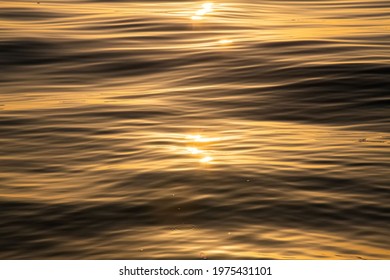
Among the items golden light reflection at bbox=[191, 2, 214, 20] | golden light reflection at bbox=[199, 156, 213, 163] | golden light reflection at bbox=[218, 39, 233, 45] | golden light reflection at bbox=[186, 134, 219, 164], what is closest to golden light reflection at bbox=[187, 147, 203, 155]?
golden light reflection at bbox=[186, 134, 219, 164]

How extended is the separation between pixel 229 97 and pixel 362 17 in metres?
5.39

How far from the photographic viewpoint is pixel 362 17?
16.3 meters

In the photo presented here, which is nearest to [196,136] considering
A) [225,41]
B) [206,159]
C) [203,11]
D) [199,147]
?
[199,147]

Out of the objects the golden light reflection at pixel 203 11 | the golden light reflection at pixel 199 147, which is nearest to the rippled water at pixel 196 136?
the golden light reflection at pixel 199 147

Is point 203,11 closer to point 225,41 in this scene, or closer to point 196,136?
point 225,41

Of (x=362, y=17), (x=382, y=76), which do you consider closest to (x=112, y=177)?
(x=382, y=76)

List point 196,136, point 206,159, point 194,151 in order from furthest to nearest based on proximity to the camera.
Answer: point 196,136 → point 194,151 → point 206,159

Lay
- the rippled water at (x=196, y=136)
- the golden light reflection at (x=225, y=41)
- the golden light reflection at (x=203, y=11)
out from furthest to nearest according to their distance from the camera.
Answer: the golden light reflection at (x=203, y=11)
the golden light reflection at (x=225, y=41)
the rippled water at (x=196, y=136)

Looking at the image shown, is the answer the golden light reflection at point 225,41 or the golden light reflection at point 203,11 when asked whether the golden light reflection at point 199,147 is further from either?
the golden light reflection at point 203,11

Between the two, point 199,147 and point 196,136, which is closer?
point 199,147

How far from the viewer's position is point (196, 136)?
33.5 feet

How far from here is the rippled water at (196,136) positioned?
7.74 metres
